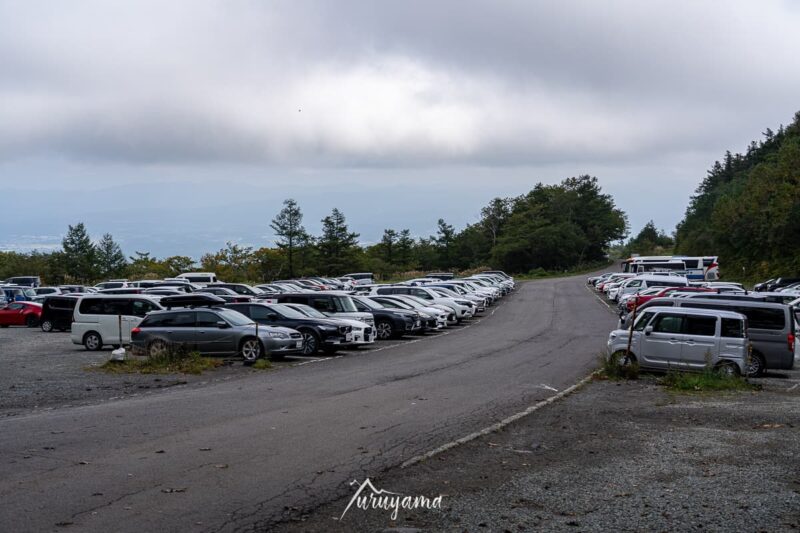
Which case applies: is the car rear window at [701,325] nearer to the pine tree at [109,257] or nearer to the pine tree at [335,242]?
the pine tree at [335,242]

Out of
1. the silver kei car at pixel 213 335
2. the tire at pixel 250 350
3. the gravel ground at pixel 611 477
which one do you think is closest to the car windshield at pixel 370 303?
the silver kei car at pixel 213 335

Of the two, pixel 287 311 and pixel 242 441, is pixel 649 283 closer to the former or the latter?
pixel 287 311

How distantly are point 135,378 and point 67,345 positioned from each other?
11.1 meters

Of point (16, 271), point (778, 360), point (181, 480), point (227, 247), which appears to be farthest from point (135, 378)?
point (16, 271)

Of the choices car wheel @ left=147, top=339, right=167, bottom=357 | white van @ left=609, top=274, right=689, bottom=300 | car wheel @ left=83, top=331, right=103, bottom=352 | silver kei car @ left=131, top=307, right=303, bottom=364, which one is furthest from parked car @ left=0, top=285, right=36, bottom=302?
white van @ left=609, top=274, right=689, bottom=300

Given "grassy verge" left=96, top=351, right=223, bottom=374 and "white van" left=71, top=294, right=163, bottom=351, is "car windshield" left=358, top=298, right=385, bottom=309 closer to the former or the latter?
"white van" left=71, top=294, right=163, bottom=351

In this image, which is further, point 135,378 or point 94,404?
point 135,378

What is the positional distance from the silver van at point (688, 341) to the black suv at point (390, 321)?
38.8ft

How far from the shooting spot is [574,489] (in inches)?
325

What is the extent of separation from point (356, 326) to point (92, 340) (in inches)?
334

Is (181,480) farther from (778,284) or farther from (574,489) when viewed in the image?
(778,284)

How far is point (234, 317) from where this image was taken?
22.5 meters

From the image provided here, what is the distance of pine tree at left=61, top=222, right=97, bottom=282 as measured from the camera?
320ft

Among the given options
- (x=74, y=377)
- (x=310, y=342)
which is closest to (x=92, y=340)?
(x=310, y=342)
